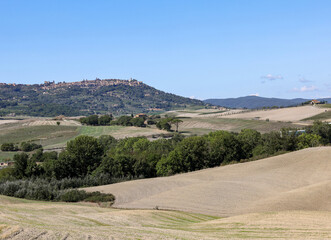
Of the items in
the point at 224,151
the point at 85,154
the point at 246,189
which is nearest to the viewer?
the point at 246,189

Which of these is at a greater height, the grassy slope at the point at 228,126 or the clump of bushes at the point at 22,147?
the grassy slope at the point at 228,126

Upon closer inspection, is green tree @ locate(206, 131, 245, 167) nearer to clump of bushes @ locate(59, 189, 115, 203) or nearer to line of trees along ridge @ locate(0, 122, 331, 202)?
line of trees along ridge @ locate(0, 122, 331, 202)

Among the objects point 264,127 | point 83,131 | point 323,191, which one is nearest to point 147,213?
point 323,191

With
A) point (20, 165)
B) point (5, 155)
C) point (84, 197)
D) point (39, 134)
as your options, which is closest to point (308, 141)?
point (84, 197)

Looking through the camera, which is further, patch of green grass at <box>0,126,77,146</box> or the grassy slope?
the grassy slope

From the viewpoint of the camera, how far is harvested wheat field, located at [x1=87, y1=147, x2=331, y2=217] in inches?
1638

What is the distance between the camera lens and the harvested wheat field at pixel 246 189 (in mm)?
41594

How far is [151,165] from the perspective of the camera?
81938mm

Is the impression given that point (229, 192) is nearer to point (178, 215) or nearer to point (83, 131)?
point (178, 215)

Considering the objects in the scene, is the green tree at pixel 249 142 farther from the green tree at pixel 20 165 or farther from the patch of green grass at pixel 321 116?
the patch of green grass at pixel 321 116

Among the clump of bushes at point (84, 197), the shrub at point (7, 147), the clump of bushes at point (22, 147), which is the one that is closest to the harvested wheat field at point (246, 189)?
the clump of bushes at point (84, 197)

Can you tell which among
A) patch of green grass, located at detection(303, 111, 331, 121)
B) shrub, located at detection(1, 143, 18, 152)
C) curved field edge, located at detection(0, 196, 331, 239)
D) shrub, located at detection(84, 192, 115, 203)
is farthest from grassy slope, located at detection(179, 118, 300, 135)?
curved field edge, located at detection(0, 196, 331, 239)

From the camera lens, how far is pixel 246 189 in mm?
51469

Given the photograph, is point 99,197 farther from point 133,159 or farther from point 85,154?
point 85,154
